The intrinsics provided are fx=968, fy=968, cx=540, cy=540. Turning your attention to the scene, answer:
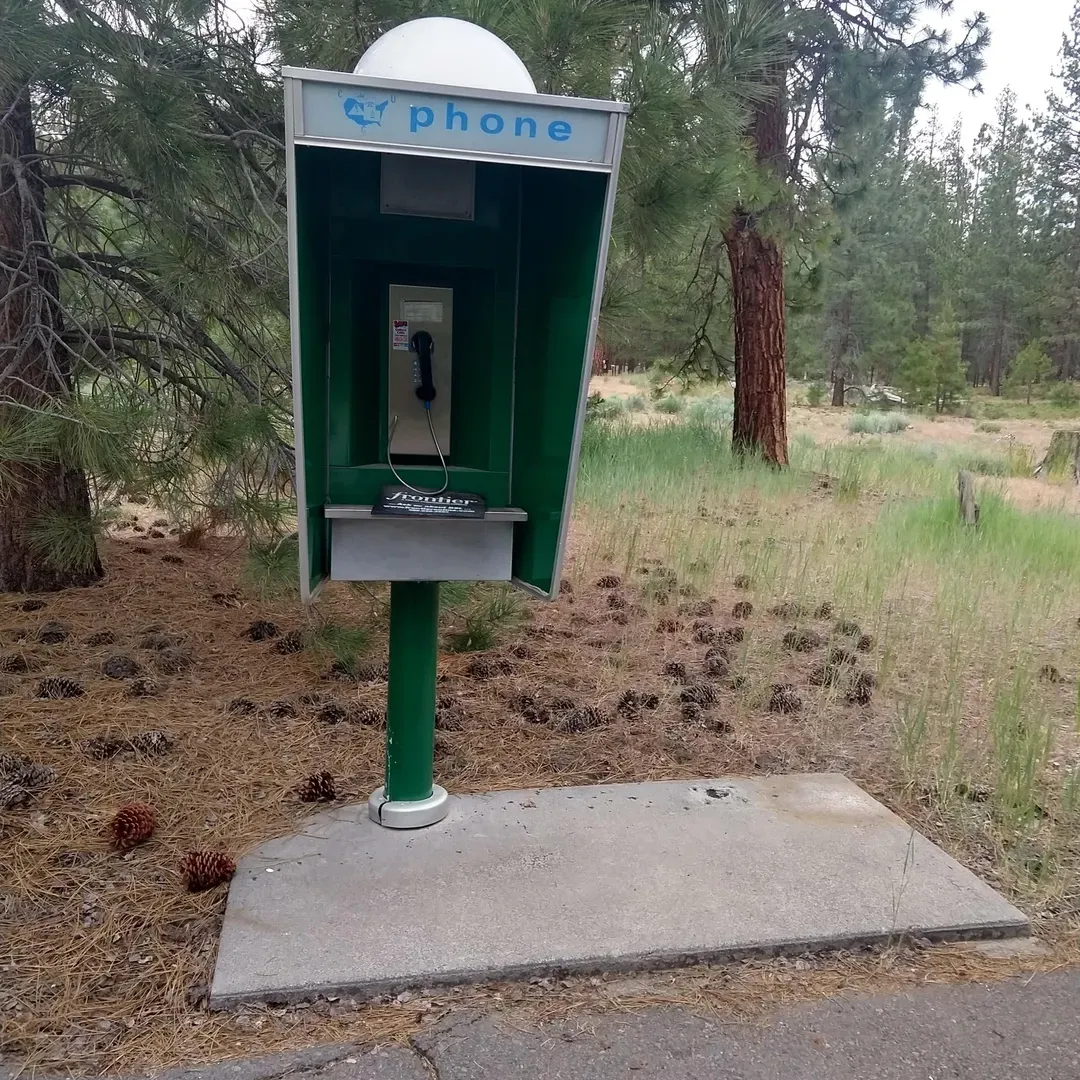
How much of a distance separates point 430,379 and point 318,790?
132 centimetres

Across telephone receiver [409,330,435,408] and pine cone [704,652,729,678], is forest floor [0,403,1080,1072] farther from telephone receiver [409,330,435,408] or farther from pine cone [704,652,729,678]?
telephone receiver [409,330,435,408]

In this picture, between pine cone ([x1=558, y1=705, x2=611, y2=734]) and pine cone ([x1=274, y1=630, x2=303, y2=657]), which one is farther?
pine cone ([x1=274, y1=630, x2=303, y2=657])

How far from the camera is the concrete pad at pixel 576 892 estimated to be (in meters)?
2.24

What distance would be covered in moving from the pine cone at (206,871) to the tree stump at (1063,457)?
36.2 feet

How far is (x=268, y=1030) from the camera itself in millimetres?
2035

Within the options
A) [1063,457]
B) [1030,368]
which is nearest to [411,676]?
[1063,457]

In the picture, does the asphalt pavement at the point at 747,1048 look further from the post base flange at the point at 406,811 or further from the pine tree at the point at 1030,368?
the pine tree at the point at 1030,368

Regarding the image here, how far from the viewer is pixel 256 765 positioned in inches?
127

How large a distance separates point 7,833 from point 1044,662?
4286mm

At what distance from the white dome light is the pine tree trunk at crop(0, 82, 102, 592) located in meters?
1.64

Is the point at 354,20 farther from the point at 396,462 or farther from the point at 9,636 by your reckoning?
the point at 9,636

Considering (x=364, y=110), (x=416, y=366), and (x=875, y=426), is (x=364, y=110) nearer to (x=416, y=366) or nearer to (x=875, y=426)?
(x=416, y=366)

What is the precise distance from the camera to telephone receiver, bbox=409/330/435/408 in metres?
2.76

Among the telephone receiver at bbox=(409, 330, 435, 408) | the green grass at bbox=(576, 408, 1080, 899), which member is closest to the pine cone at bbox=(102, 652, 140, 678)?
the telephone receiver at bbox=(409, 330, 435, 408)
